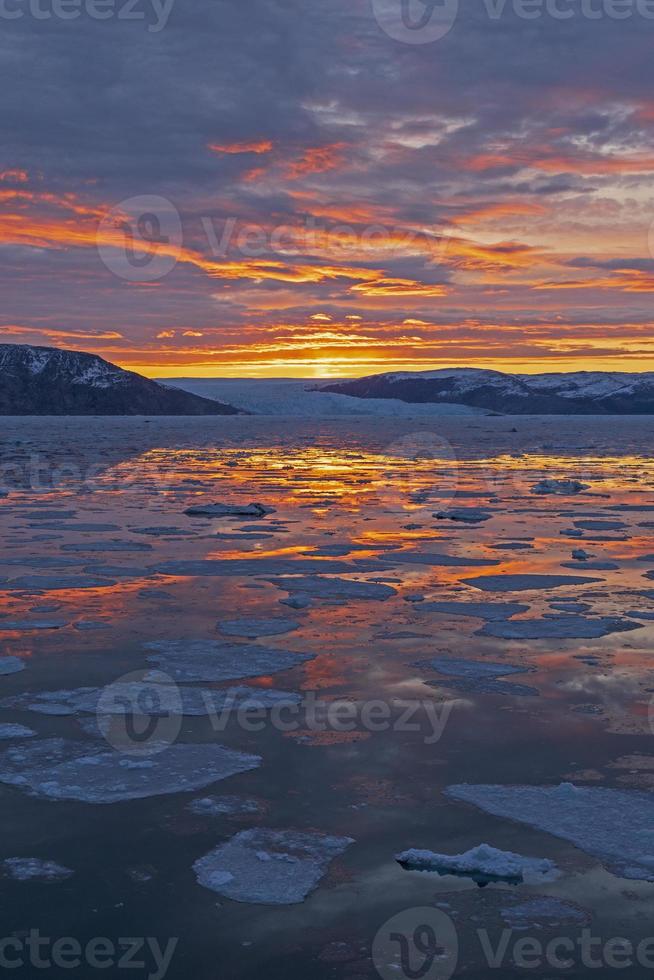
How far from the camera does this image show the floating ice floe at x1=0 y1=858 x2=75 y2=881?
366 cm

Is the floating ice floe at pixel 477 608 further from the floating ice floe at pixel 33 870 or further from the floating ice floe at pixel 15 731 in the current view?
the floating ice floe at pixel 33 870

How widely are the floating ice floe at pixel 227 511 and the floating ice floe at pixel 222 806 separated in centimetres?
1111

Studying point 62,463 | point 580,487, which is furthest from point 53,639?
point 62,463

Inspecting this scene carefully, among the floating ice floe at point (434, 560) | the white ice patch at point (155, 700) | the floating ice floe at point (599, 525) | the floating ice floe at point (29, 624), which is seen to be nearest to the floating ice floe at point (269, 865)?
the white ice patch at point (155, 700)

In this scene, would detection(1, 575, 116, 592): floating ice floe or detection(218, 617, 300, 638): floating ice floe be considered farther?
detection(1, 575, 116, 592): floating ice floe

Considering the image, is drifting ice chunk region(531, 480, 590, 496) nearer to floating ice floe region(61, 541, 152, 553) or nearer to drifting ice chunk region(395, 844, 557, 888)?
floating ice floe region(61, 541, 152, 553)

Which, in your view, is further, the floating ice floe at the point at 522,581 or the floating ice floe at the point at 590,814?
the floating ice floe at the point at 522,581

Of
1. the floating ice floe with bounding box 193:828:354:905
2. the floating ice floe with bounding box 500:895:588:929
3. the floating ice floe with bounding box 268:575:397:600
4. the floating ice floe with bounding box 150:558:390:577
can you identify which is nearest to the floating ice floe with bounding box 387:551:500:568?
Answer: the floating ice floe with bounding box 150:558:390:577

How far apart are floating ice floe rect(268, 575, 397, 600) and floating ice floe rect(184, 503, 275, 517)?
5.46 m

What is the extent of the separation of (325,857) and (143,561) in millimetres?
7619

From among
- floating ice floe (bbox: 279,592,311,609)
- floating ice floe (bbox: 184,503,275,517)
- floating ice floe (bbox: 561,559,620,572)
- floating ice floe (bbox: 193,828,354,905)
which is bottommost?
floating ice floe (bbox: 193,828,354,905)

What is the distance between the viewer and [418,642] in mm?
7340

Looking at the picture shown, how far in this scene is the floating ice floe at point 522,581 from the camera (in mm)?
9586

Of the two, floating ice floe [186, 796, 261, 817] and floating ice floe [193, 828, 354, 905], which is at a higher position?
floating ice floe [186, 796, 261, 817]
